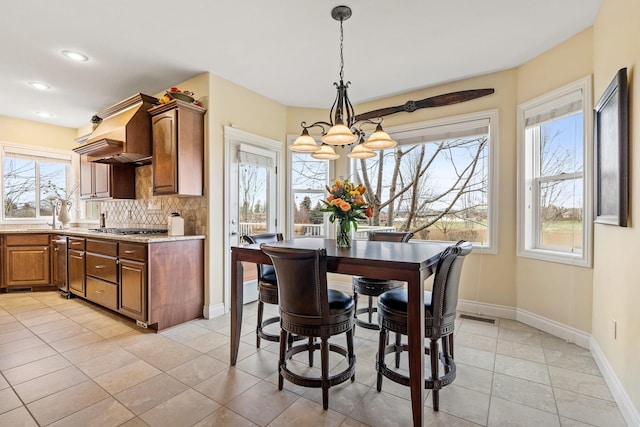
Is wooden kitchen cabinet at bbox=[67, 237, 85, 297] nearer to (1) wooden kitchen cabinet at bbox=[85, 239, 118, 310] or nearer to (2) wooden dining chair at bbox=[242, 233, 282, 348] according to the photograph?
(1) wooden kitchen cabinet at bbox=[85, 239, 118, 310]

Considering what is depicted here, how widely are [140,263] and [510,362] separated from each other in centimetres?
345

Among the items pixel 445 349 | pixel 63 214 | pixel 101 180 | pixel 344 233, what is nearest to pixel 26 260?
pixel 63 214

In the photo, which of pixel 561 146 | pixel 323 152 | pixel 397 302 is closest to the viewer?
pixel 397 302

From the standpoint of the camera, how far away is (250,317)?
3.51 meters

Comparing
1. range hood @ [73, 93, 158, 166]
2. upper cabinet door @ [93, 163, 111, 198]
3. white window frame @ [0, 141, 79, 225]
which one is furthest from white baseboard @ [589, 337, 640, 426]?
white window frame @ [0, 141, 79, 225]

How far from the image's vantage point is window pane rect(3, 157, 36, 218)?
4926 millimetres

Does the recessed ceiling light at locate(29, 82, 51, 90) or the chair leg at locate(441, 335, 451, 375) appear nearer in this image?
the chair leg at locate(441, 335, 451, 375)

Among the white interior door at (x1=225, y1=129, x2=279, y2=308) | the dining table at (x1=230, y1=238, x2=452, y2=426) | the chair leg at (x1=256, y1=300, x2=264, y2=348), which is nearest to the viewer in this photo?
the dining table at (x1=230, y1=238, x2=452, y2=426)

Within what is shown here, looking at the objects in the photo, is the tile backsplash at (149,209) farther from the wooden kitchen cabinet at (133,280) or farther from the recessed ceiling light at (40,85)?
the recessed ceiling light at (40,85)

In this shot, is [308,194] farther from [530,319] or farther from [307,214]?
[530,319]

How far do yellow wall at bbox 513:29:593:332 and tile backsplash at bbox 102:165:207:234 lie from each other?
3.63 meters

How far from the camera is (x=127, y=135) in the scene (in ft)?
11.3

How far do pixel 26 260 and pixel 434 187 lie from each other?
19.7ft

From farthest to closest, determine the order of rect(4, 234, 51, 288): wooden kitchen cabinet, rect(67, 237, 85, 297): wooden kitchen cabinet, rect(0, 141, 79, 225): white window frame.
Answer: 1. rect(0, 141, 79, 225): white window frame
2. rect(4, 234, 51, 288): wooden kitchen cabinet
3. rect(67, 237, 85, 297): wooden kitchen cabinet
